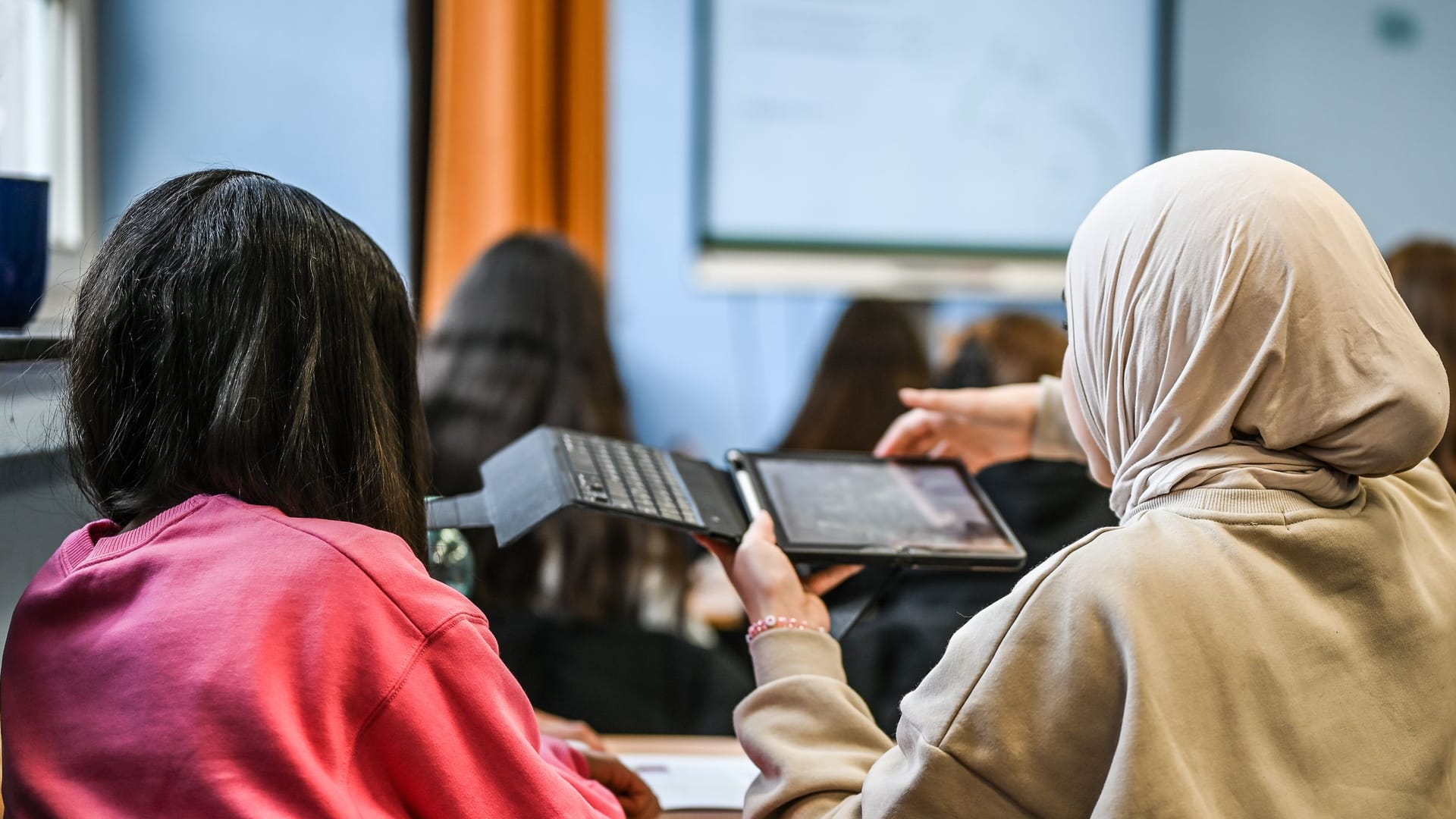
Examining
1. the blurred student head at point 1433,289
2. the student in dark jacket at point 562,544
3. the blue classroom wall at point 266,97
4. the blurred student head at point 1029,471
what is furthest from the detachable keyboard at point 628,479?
the blue classroom wall at point 266,97

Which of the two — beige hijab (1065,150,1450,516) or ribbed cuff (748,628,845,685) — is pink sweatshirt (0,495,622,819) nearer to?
ribbed cuff (748,628,845,685)

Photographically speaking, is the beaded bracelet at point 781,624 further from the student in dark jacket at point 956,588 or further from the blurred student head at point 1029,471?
the blurred student head at point 1029,471

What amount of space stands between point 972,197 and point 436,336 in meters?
1.45

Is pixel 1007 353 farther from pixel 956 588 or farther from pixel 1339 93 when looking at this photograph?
pixel 1339 93

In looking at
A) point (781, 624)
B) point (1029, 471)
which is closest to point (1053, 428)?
point (1029, 471)

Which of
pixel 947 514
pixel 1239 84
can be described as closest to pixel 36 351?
pixel 947 514

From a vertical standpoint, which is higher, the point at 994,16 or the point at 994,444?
the point at 994,16

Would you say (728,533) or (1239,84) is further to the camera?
(1239,84)

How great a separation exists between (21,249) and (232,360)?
1.43ft

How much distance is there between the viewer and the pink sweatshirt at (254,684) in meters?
0.67

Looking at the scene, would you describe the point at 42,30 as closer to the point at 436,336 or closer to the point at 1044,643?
the point at 436,336

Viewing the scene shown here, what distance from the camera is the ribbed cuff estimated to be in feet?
3.04

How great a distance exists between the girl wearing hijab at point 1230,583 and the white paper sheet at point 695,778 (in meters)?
0.25

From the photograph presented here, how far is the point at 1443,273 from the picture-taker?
1.93 metres
